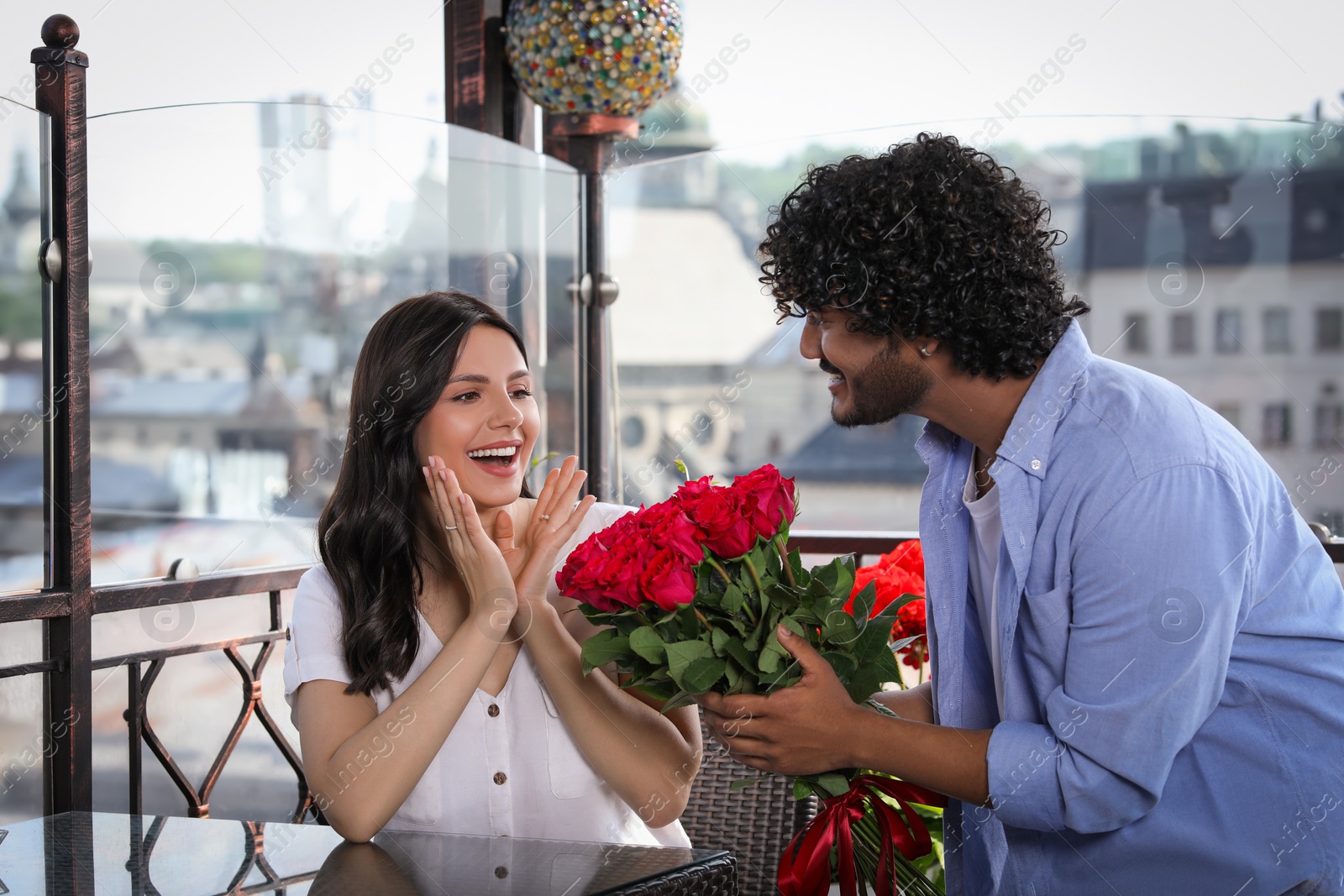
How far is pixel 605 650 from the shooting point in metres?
1.25

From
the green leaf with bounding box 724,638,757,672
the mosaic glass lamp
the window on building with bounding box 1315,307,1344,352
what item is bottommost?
the green leaf with bounding box 724,638,757,672

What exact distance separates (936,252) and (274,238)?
5.10ft

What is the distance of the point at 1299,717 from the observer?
1232 mm

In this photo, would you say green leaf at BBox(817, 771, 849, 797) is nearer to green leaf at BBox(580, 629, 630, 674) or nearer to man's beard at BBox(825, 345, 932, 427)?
green leaf at BBox(580, 629, 630, 674)

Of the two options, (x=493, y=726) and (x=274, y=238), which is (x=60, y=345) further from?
(x=493, y=726)

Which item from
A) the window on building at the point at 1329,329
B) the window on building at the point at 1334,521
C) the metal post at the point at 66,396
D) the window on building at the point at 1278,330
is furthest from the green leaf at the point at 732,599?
the window on building at the point at 1278,330

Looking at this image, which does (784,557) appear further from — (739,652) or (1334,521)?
(1334,521)

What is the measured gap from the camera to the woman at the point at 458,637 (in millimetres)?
1525

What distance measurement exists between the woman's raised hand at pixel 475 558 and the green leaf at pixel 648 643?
41cm

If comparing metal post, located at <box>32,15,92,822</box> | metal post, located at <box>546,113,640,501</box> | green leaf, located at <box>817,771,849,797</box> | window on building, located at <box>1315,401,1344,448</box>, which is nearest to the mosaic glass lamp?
metal post, located at <box>546,113,640,501</box>

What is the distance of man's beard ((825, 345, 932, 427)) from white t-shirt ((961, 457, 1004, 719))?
0.18 m

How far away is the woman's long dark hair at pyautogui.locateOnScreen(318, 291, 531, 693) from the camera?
1.68m

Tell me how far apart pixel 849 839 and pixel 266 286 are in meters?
1.76

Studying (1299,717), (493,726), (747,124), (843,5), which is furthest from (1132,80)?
(493,726)
